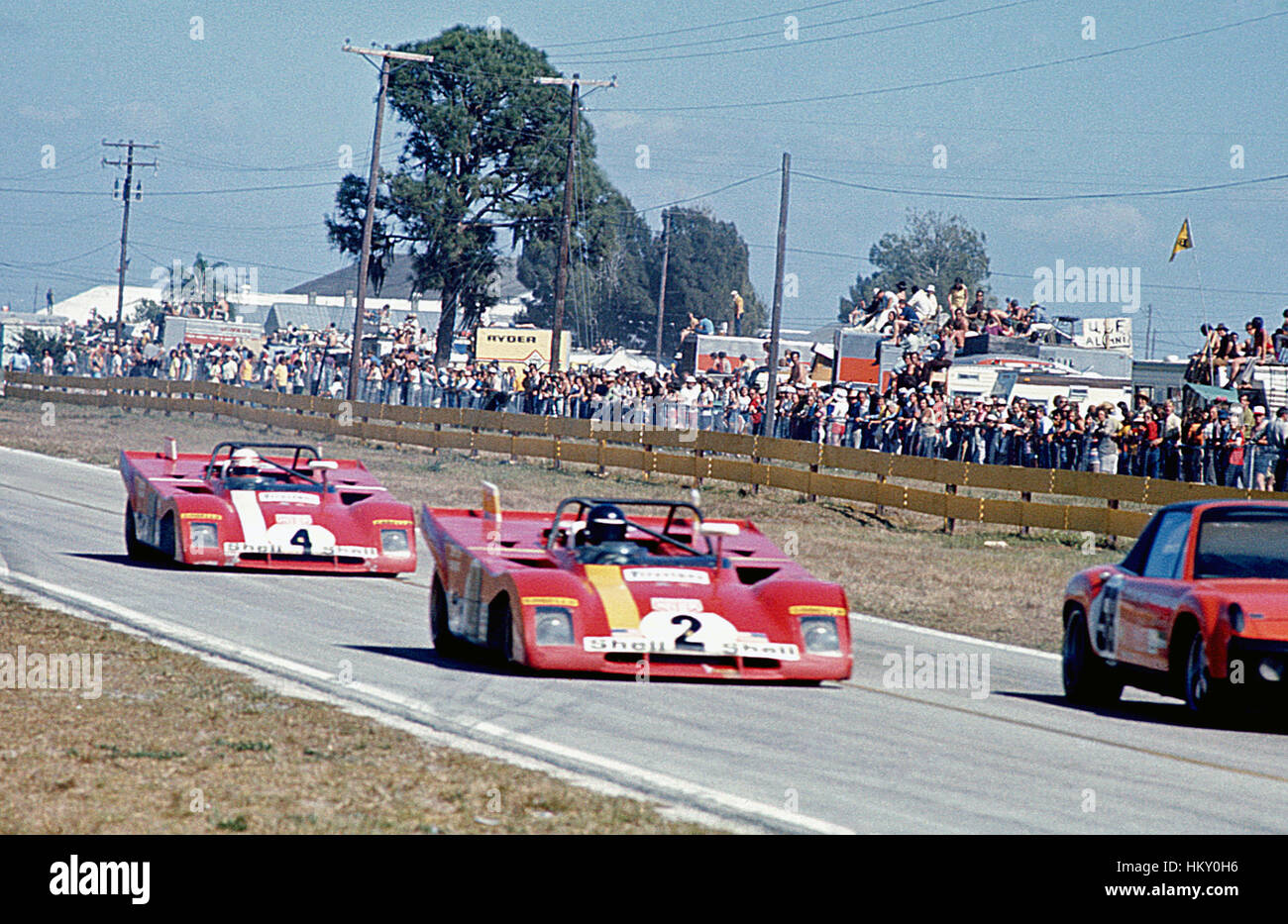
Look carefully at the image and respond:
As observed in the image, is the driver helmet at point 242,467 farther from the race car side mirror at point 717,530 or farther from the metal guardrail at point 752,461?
the metal guardrail at point 752,461

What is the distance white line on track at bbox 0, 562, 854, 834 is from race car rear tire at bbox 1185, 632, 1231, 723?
349 centimetres

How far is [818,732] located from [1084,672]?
107 inches

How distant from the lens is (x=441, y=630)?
37.2ft

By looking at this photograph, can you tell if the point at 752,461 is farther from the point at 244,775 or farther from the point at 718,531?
the point at 244,775

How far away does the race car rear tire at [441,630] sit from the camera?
11242mm

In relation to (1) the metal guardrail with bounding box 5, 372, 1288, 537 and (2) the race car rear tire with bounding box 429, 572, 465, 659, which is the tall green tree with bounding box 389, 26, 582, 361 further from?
(2) the race car rear tire with bounding box 429, 572, 465, 659

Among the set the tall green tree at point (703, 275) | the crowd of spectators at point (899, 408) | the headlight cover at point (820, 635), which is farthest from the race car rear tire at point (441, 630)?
the tall green tree at point (703, 275)

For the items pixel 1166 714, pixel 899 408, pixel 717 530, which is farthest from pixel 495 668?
pixel 899 408

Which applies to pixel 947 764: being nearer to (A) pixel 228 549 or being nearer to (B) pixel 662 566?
(B) pixel 662 566

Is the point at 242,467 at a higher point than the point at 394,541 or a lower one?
higher

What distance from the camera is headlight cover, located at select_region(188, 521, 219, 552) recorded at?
14.9 m

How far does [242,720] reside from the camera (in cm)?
844

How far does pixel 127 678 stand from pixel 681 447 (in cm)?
2026
